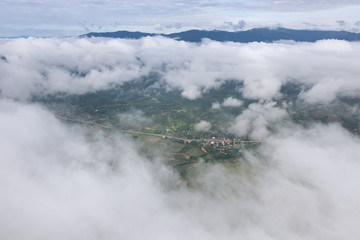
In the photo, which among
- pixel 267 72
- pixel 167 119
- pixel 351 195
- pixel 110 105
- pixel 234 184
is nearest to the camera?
pixel 351 195

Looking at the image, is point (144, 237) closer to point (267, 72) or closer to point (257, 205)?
point (257, 205)

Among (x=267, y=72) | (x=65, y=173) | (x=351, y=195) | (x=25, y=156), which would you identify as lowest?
(x=351, y=195)

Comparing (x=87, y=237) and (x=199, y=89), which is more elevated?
(x=199, y=89)

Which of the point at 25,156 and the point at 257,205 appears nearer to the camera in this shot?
the point at 25,156

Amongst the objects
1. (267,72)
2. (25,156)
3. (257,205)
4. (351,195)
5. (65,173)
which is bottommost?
(257,205)

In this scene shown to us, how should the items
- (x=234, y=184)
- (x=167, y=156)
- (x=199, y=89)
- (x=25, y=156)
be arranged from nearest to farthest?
(x=25, y=156) → (x=234, y=184) → (x=167, y=156) → (x=199, y=89)

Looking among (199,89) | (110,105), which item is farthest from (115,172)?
(199,89)

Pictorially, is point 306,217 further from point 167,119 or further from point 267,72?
point 267,72

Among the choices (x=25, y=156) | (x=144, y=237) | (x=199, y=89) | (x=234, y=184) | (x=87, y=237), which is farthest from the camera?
(x=199, y=89)

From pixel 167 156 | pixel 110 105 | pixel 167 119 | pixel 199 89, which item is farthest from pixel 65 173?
pixel 199 89
